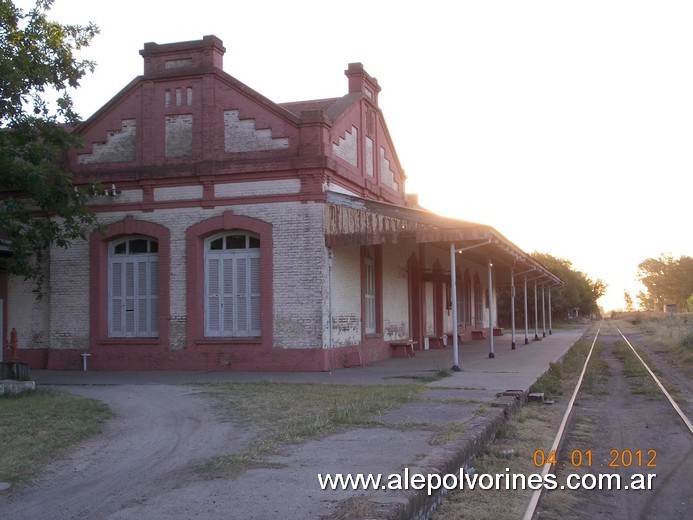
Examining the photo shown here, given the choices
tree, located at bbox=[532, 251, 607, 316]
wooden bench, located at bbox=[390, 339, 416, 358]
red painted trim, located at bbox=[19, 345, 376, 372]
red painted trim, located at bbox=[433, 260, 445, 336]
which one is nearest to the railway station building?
red painted trim, located at bbox=[19, 345, 376, 372]

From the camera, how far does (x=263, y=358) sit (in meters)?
17.1

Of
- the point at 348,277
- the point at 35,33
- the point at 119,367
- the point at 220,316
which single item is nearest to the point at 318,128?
the point at 348,277

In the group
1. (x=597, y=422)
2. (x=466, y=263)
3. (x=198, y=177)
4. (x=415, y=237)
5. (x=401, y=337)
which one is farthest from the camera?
(x=466, y=263)

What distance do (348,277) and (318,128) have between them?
12.8 feet

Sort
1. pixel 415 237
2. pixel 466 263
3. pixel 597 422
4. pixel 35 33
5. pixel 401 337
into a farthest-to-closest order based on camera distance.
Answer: pixel 466 263 < pixel 401 337 < pixel 415 237 < pixel 35 33 < pixel 597 422

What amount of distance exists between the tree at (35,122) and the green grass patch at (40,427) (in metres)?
4.43

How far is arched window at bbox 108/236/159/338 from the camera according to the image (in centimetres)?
1859

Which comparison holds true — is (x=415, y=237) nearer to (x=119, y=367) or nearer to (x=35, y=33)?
(x=119, y=367)

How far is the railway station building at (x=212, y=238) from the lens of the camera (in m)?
17.0

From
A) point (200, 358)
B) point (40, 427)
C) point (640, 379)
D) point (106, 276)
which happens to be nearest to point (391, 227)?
point (200, 358)

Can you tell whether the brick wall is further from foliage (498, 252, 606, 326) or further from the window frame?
foliage (498, 252, 606, 326)

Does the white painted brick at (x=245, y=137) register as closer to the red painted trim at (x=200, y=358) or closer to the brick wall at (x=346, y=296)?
the brick wall at (x=346, y=296)

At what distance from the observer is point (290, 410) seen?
1054 cm
